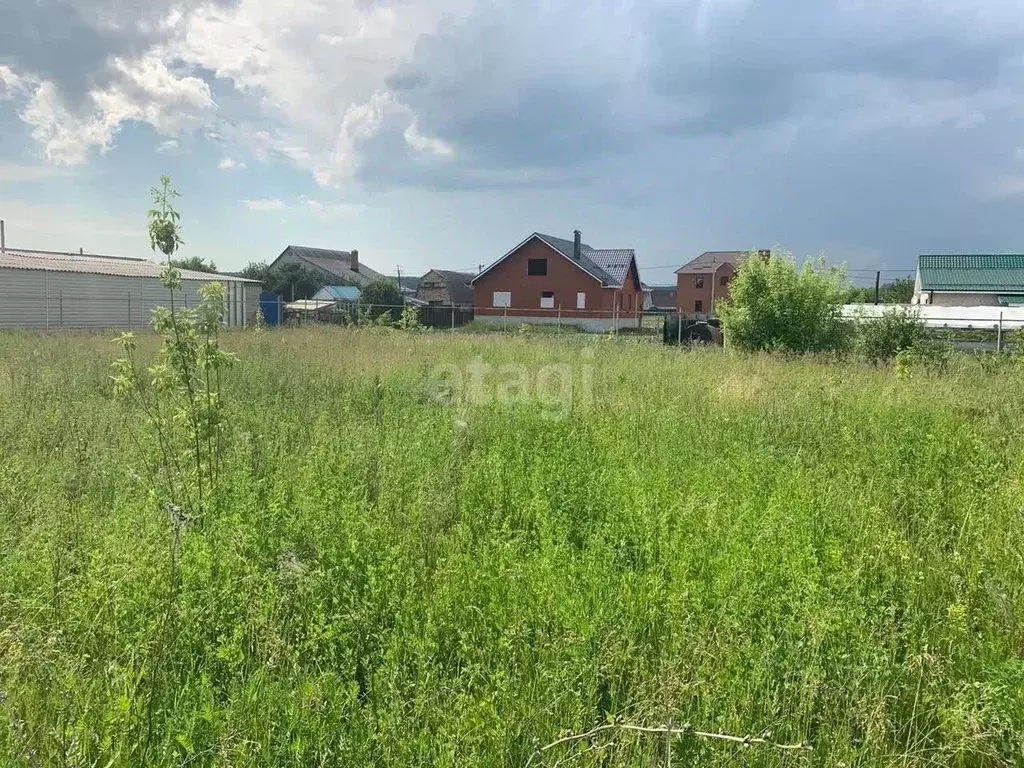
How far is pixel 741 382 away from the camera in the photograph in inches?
312

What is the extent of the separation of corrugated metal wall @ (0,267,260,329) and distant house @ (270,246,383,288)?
2319 cm

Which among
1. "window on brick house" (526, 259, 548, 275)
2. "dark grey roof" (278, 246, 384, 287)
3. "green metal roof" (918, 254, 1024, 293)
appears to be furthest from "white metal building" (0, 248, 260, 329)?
"green metal roof" (918, 254, 1024, 293)

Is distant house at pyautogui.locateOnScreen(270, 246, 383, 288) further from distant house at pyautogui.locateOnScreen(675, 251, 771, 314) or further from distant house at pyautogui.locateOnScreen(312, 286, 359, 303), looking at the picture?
distant house at pyautogui.locateOnScreen(675, 251, 771, 314)

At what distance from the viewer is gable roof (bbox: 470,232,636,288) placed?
1519 inches

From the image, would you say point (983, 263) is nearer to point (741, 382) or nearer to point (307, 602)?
point (741, 382)

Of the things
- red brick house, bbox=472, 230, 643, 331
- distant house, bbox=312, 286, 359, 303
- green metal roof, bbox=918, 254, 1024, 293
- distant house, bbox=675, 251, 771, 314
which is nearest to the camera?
green metal roof, bbox=918, 254, 1024, 293

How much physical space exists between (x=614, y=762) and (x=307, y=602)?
150 cm

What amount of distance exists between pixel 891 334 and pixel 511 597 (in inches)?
497

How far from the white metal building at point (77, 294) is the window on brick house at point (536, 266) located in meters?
17.7

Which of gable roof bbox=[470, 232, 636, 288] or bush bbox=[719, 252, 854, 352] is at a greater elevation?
gable roof bbox=[470, 232, 636, 288]

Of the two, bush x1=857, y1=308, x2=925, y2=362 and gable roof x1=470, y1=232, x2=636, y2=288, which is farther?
gable roof x1=470, y1=232, x2=636, y2=288

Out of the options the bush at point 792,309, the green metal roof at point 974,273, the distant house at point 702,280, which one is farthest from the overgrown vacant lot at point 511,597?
the distant house at point 702,280

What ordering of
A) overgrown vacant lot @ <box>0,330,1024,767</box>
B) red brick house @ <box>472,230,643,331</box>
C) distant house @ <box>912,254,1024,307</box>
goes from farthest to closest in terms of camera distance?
red brick house @ <box>472,230,643,331</box>, distant house @ <box>912,254,1024,307</box>, overgrown vacant lot @ <box>0,330,1024,767</box>

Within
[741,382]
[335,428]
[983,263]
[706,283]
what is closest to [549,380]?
[741,382]
